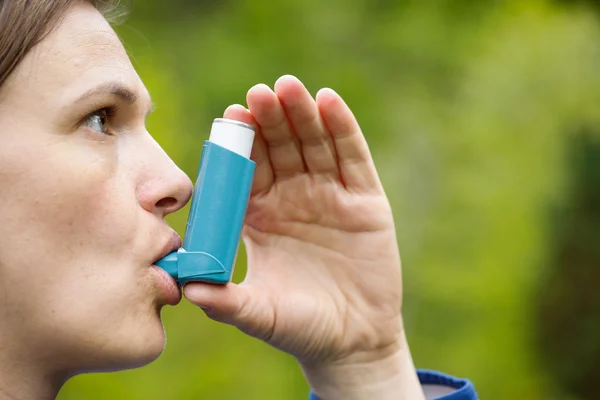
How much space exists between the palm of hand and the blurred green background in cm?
515

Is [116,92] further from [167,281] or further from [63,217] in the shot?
[167,281]

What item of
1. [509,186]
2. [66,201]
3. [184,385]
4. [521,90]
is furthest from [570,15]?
[66,201]

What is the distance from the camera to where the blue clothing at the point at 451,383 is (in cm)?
230

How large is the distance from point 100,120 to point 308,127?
51 centimetres

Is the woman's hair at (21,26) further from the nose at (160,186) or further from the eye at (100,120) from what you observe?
the nose at (160,186)

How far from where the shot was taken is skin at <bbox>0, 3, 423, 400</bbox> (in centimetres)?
172

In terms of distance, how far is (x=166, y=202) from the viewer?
1879mm

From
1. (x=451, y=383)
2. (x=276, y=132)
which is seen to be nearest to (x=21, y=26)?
(x=276, y=132)

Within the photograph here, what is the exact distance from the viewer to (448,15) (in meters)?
10.3

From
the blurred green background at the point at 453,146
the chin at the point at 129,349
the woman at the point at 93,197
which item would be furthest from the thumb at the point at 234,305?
the blurred green background at the point at 453,146

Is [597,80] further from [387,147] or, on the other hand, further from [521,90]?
[387,147]

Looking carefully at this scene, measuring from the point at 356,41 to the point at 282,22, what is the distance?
0.84 metres

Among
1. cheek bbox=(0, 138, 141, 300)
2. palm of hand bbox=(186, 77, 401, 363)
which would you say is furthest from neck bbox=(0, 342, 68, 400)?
palm of hand bbox=(186, 77, 401, 363)

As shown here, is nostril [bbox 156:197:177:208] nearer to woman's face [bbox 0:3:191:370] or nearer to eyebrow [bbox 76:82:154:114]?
woman's face [bbox 0:3:191:370]
